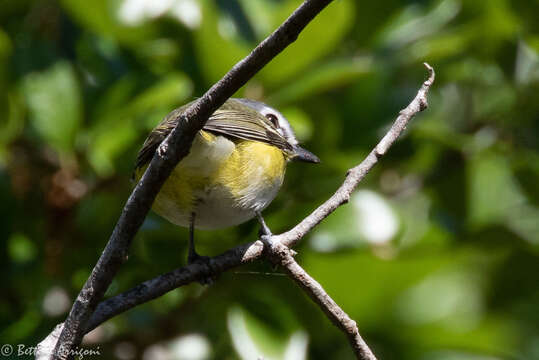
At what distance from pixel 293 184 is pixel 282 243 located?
957 millimetres

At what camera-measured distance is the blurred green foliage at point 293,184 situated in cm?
229

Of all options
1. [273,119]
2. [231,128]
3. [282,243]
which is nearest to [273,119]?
[273,119]

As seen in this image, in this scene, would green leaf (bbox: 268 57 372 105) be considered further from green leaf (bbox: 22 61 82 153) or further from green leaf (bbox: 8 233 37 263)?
green leaf (bbox: 8 233 37 263)

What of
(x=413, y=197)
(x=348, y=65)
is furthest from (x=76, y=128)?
(x=413, y=197)

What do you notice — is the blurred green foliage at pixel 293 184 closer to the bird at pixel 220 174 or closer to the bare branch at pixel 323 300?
the bird at pixel 220 174

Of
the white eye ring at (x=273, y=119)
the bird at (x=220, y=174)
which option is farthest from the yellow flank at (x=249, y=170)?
the white eye ring at (x=273, y=119)

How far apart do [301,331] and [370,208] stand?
0.43 meters

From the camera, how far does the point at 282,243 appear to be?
5.15ft

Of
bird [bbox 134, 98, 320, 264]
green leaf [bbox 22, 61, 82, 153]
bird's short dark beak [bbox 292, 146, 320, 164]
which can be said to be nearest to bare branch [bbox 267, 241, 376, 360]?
bird [bbox 134, 98, 320, 264]

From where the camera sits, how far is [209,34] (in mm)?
2326

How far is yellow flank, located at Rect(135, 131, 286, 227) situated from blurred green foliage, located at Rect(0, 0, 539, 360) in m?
0.21

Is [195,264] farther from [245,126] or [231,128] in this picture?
[245,126]

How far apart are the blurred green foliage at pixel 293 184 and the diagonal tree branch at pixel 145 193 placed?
2.76 feet

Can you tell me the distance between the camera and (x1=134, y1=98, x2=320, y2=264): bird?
1933mm
